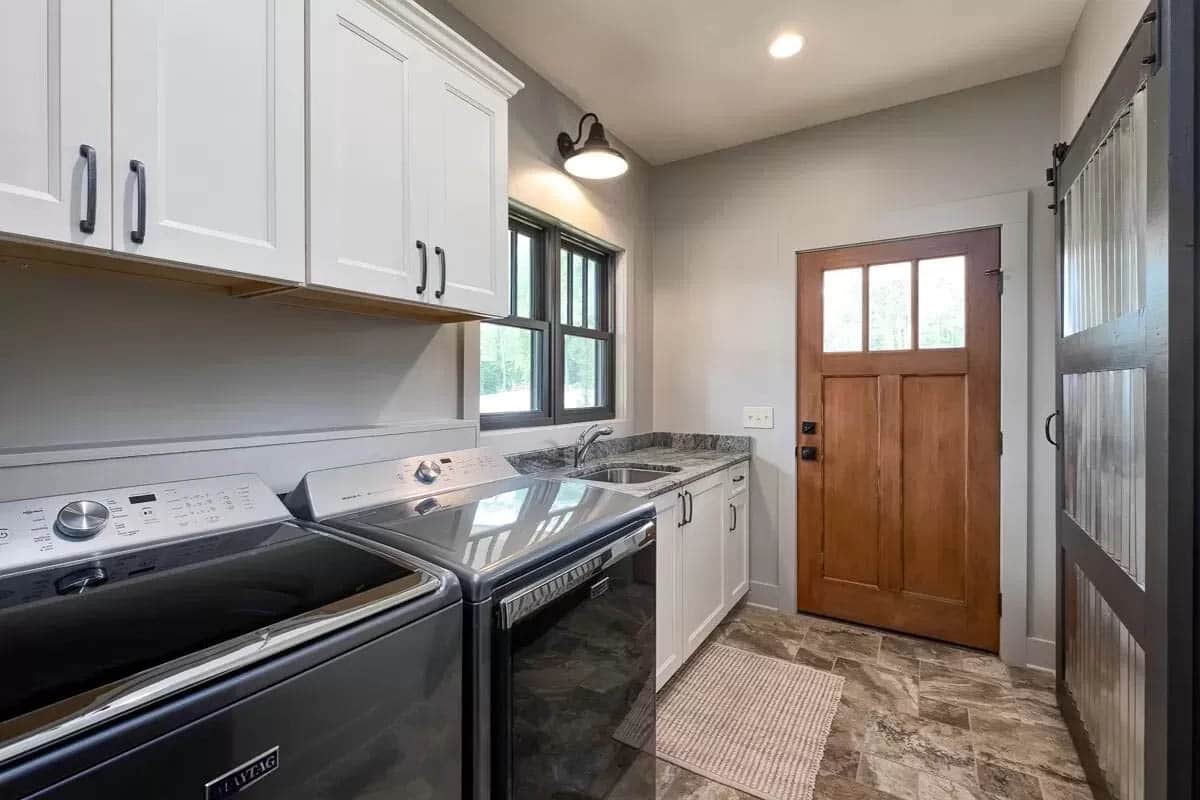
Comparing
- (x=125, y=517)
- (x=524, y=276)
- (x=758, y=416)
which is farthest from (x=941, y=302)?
(x=125, y=517)

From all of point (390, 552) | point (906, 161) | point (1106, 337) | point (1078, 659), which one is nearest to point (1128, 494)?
point (1106, 337)

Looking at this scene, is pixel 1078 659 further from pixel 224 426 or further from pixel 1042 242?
pixel 224 426

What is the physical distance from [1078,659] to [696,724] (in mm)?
1344

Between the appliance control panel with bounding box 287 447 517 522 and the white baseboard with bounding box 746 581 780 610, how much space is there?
6.27ft

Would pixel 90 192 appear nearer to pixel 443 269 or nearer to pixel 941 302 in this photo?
pixel 443 269

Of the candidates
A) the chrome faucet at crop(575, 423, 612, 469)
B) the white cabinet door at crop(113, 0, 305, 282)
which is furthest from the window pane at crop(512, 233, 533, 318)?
the white cabinet door at crop(113, 0, 305, 282)

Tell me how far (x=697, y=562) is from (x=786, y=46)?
7.38 ft

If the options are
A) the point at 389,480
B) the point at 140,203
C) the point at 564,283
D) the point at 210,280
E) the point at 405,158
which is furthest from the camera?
the point at 564,283

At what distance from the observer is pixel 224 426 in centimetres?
133

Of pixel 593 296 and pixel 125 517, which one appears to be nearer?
pixel 125 517

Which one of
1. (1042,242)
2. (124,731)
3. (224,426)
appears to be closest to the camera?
(124,731)

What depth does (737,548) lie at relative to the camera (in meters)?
2.88

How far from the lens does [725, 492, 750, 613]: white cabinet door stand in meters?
2.74

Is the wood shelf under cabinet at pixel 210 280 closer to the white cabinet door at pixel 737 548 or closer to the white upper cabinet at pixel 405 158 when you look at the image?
the white upper cabinet at pixel 405 158
